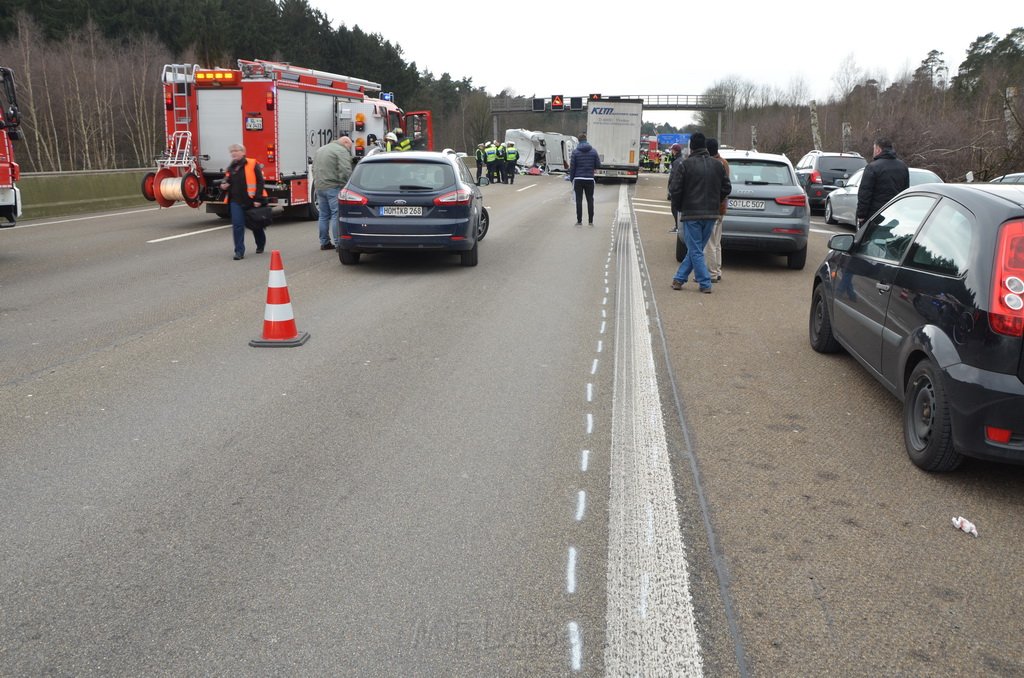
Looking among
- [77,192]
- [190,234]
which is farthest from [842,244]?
[77,192]

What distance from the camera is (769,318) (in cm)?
935

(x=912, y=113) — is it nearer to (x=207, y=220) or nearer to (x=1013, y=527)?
(x=207, y=220)

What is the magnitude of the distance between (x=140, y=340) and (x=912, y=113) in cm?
3627

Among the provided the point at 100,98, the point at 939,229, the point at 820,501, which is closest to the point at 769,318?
the point at 939,229

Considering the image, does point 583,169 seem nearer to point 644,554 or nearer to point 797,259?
point 797,259

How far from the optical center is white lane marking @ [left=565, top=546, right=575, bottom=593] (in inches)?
139

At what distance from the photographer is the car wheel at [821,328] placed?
747 centimetres

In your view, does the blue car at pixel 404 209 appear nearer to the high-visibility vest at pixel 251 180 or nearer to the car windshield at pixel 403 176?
the car windshield at pixel 403 176

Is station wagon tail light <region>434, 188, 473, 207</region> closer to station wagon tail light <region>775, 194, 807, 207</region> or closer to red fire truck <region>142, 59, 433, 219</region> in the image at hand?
station wagon tail light <region>775, 194, 807, 207</region>

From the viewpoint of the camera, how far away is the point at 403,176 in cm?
1230

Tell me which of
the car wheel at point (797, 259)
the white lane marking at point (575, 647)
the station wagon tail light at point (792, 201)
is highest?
the station wagon tail light at point (792, 201)

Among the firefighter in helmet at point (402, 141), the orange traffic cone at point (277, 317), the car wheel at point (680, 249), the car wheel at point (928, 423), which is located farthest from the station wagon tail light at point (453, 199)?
the firefighter in helmet at point (402, 141)

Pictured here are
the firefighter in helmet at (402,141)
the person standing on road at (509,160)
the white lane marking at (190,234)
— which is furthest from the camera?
the person standing on road at (509,160)

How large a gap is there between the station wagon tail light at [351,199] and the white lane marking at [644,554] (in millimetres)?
6332
